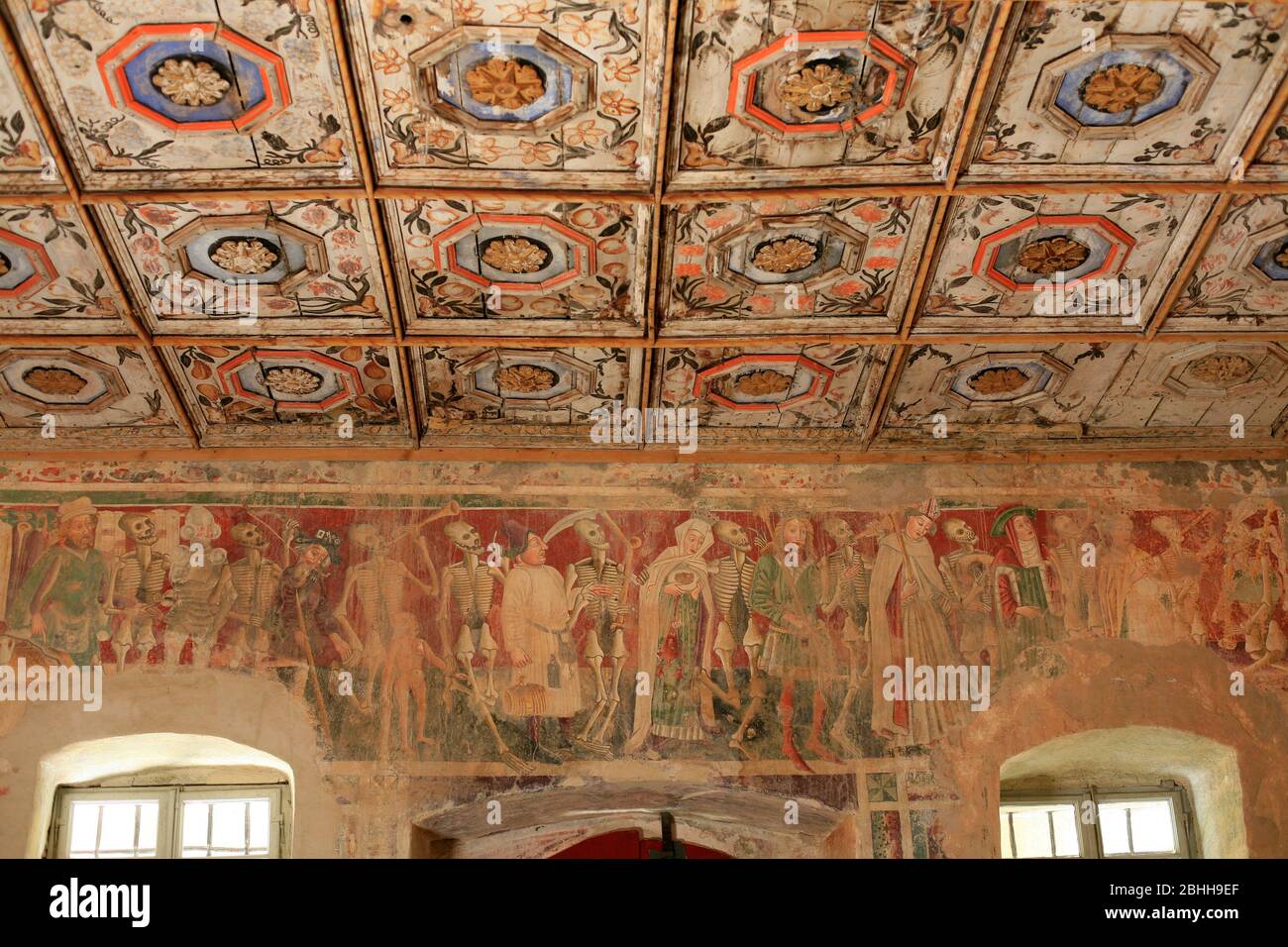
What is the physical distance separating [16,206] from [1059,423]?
897cm

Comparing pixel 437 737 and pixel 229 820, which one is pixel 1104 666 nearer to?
pixel 437 737

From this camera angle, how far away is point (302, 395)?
12062 mm

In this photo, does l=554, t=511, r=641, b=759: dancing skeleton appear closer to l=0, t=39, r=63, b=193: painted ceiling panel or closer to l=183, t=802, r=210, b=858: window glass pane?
l=183, t=802, r=210, b=858: window glass pane

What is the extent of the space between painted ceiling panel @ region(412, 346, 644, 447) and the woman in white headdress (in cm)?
136

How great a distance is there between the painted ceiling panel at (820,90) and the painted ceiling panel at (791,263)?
0.38 metres

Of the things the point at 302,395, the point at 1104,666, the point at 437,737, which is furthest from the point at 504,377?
the point at 1104,666

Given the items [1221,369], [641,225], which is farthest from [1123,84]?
[1221,369]

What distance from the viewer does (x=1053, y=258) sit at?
10.7 metres

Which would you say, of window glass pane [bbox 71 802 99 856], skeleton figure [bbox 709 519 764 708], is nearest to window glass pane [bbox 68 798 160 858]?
window glass pane [bbox 71 802 99 856]

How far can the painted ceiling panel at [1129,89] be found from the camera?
28.3 feet

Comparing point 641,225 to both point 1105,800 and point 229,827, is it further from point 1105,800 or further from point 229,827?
point 1105,800

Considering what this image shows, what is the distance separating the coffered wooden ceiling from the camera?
8.75m

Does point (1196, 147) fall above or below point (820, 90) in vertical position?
below

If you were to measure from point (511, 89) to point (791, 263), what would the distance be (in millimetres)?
2739
